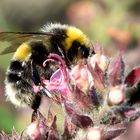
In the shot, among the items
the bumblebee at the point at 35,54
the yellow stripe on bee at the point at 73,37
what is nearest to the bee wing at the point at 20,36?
the bumblebee at the point at 35,54

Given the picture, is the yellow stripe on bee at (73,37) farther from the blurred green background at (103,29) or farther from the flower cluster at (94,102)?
the blurred green background at (103,29)

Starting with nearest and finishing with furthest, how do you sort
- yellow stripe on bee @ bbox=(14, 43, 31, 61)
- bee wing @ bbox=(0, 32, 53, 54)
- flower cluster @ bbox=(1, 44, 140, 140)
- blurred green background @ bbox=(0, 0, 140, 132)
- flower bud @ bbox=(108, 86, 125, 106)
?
1. flower bud @ bbox=(108, 86, 125, 106)
2. flower cluster @ bbox=(1, 44, 140, 140)
3. bee wing @ bbox=(0, 32, 53, 54)
4. yellow stripe on bee @ bbox=(14, 43, 31, 61)
5. blurred green background @ bbox=(0, 0, 140, 132)

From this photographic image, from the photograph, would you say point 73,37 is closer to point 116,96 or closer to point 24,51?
point 24,51

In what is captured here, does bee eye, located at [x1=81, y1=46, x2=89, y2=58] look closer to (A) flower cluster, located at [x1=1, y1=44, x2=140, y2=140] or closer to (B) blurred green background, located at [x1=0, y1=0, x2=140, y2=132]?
(A) flower cluster, located at [x1=1, y1=44, x2=140, y2=140]

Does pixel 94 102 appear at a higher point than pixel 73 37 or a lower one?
lower

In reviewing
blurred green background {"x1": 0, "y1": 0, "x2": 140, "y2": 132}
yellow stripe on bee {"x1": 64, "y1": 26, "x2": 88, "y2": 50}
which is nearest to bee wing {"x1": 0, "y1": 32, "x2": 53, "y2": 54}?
yellow stripe on bee {"x1": 64, "y1": 26, "x2": 88, "y2": 50}

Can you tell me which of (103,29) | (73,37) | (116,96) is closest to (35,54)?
(73,37)
